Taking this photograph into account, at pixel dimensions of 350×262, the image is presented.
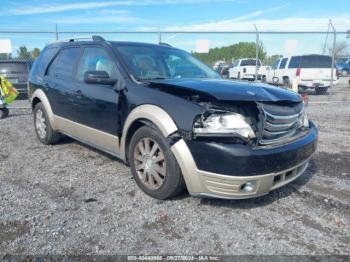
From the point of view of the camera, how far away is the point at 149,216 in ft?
10.8

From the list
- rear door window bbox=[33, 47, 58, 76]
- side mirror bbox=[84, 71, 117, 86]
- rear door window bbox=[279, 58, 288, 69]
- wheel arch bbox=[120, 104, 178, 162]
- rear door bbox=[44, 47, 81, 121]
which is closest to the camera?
wheel arch bbox=[120, 104, 178, 162]

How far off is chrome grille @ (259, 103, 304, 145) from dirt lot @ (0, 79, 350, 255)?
29.8 inches

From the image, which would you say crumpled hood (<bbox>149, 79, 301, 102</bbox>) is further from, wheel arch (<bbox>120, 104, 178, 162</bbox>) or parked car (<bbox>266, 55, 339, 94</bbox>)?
parked car (<bbox>266, 55, 339, 94</bbox>)

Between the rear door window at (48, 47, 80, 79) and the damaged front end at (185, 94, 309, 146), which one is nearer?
the damaged front end at (185, 94, 309, 146)

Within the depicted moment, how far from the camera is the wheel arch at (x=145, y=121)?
3279 millimetres

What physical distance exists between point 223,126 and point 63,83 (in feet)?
10.0

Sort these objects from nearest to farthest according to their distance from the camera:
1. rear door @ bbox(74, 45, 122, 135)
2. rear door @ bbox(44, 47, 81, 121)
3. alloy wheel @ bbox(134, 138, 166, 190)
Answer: alloy wheel @ bbox(134, 138, 166, 190) < rear door @ bbox(74, 45, 122, 135) < rear door @ bbox(44, 47, 81, 121)

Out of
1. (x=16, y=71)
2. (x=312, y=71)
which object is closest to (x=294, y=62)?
(x=312, y=71)

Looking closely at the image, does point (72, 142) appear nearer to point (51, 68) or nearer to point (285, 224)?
point (51, 68)

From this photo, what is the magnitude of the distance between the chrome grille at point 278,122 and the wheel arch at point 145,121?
0.86 meters

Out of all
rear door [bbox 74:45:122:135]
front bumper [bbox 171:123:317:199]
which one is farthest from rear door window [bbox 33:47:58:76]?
front bumper [bbox 171:123:317:199]

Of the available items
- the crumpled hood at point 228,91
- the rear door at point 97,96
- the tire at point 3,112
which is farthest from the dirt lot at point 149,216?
the tire at point 3,112

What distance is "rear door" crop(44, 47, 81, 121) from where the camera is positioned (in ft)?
16.1

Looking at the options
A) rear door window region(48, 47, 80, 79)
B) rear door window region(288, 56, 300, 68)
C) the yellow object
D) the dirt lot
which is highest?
rear door window region(288, 56, 300, 68)
